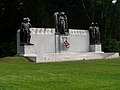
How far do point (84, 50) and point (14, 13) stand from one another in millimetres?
11322

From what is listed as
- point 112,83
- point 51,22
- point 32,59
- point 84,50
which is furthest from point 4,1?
point 112,83

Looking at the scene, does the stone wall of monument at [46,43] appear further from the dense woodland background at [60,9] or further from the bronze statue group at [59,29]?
the dense woodland background at [60,9]

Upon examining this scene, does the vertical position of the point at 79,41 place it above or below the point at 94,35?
below

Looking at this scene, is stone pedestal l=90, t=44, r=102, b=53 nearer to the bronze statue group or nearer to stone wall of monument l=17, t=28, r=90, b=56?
the bronze statue group

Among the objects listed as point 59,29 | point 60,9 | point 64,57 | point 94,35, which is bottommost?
point 64,57

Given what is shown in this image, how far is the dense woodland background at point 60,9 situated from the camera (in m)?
42.4

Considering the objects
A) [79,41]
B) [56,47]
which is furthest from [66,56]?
[79,41]

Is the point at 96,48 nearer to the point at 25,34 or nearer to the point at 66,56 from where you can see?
the point at 66,56

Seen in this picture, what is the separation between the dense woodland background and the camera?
42.4 m

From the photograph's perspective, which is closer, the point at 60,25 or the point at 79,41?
the point at 60,25

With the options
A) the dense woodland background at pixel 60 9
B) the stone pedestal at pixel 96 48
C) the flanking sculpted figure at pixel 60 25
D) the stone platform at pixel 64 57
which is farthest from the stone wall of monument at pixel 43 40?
the dense woodland background at pixel 60 9

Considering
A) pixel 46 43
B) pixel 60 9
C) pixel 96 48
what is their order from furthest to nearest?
pixel 60 9 < pixel 96 48 < pixel 46 43

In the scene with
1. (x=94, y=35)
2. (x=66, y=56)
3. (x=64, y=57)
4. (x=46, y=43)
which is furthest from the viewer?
(x=94, y=35)

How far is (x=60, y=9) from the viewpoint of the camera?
1959 inches
